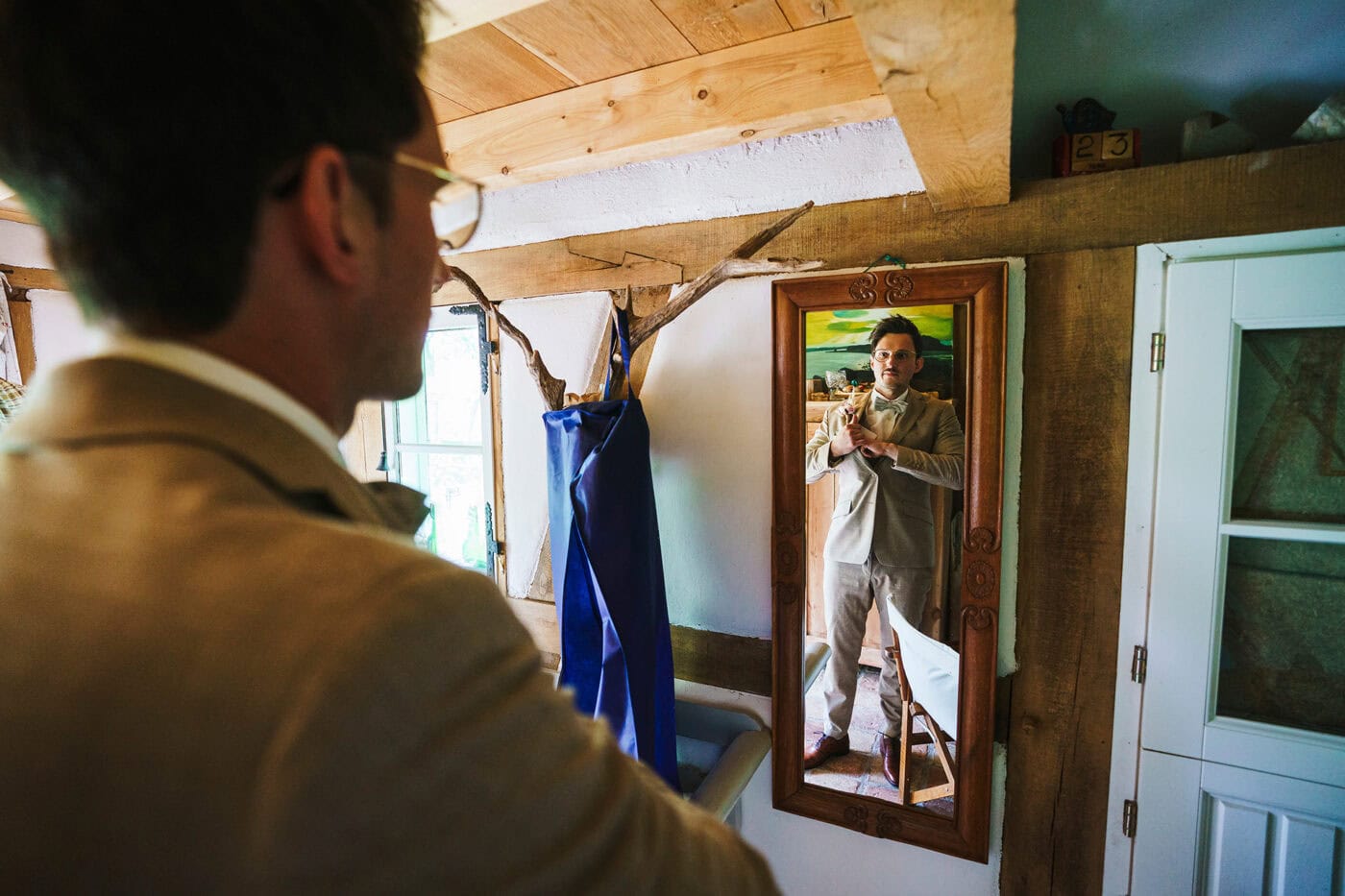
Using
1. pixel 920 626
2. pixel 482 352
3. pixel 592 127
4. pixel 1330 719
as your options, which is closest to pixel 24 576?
pixel 592 127

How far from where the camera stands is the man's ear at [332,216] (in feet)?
1.35

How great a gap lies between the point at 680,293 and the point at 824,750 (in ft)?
4.08

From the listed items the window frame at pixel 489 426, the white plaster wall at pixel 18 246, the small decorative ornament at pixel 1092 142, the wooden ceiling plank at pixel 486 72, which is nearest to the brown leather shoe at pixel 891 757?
the window frame at pixel 489 426

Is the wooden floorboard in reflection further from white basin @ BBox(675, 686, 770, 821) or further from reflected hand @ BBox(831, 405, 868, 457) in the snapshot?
reflected hand @ BBox(831, 405, 868, 457)

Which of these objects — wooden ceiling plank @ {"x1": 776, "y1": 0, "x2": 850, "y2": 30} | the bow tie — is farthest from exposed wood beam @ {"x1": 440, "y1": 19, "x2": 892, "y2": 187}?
the bow tie

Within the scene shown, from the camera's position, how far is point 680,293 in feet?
4.81

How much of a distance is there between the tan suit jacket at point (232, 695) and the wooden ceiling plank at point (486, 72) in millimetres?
1165

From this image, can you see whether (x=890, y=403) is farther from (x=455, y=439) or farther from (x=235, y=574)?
(x=455, y=439)

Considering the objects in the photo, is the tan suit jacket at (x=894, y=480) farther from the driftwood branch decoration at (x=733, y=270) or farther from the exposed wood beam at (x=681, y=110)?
the exposed wood beam at (x=681, y=110)

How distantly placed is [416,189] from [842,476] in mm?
1235

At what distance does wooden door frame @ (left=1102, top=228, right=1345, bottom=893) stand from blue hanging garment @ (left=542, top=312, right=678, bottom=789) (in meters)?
1.00

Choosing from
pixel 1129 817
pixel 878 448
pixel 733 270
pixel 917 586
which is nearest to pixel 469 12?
pixel 733 270

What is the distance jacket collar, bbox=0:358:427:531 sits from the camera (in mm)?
313

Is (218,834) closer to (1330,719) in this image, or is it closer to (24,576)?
(24,576)
